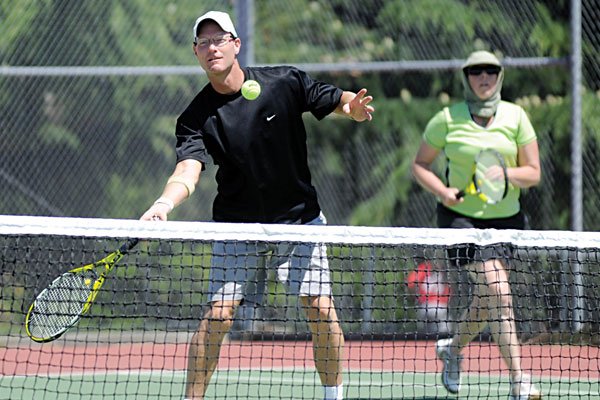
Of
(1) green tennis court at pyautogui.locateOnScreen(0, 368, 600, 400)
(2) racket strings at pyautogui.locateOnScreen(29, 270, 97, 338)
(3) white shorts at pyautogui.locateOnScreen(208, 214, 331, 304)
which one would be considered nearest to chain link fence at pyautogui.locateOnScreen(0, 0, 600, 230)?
(1) green tennis court at pyautogui.locateOnScreen(0, 368, 600, 400)

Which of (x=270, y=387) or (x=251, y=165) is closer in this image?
(x=251, y=165)

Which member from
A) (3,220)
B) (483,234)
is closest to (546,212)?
(483,234)

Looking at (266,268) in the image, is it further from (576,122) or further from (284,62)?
(284,62)

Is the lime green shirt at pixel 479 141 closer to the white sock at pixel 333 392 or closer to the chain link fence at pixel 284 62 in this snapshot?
the white sock at pixel 333 392

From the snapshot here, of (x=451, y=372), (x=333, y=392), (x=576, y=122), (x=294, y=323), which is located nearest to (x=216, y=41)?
(x=333, y=392)

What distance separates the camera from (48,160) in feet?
28.0

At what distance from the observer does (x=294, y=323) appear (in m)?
7.66

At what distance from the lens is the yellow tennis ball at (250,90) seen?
15.5 ft

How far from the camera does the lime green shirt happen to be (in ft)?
18.9

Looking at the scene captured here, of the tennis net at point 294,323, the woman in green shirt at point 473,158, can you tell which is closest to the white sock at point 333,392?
the tennis net at point 294,323

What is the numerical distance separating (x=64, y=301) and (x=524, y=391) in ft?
7.04

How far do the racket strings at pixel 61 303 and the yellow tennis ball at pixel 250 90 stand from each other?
98cm

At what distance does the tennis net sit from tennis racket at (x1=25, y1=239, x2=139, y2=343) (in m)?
0.09

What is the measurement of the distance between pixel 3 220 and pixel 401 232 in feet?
5.28
